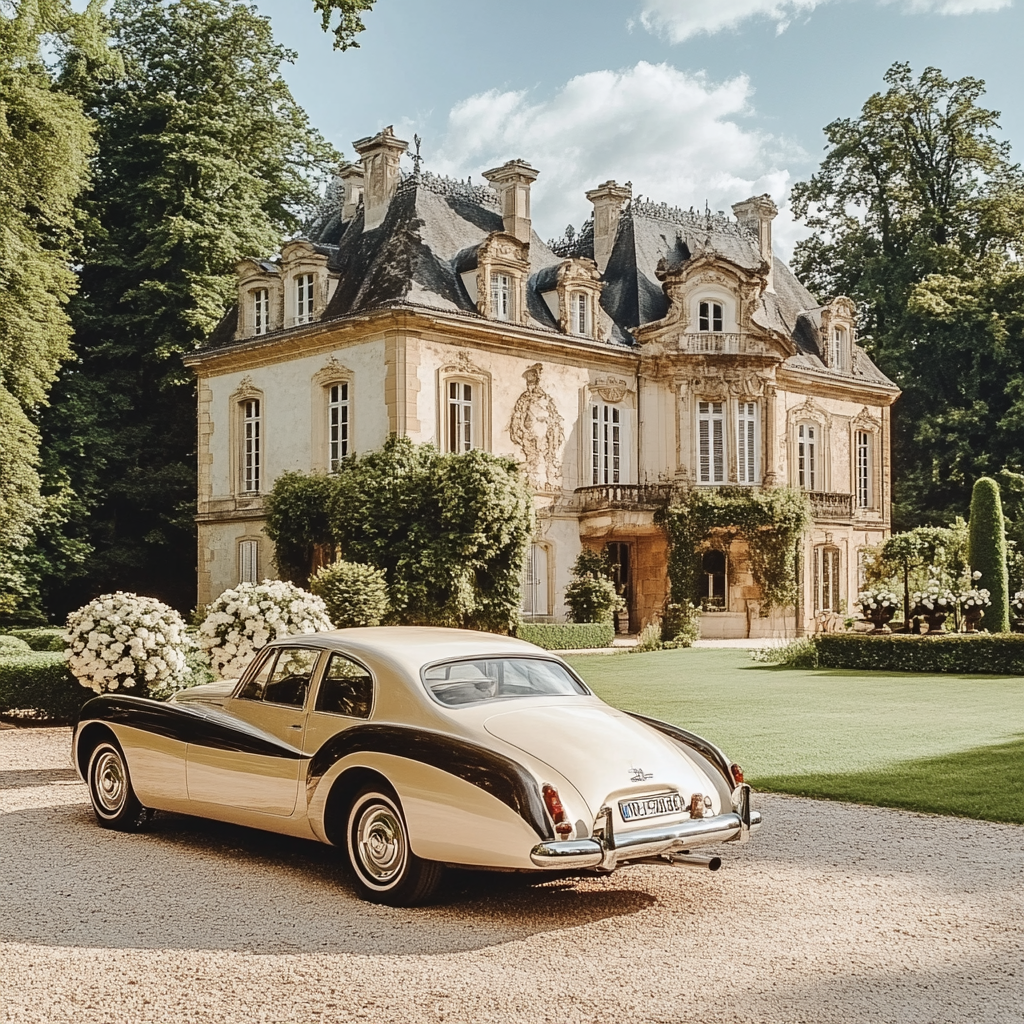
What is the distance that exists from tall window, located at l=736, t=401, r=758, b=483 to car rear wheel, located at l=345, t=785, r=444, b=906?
28.2 m

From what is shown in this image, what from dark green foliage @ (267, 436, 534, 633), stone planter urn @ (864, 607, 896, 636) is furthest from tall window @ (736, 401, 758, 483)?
stone planter urn @ (864, 607, 896, 636)

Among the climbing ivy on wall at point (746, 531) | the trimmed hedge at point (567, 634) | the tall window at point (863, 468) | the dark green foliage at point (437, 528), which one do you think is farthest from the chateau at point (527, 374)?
the tall window at point (863, 468)

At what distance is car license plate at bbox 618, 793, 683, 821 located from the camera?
6.48 meters

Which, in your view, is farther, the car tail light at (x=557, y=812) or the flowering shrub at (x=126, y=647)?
the flowering shrub at (x=126, y=647)

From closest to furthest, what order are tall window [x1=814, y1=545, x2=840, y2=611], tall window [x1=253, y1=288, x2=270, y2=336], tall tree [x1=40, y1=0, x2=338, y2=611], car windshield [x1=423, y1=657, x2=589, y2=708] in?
1. car windshield [x1=423, y1=657, x2=589, y2=708]
2. tall window [x1=253, y1=288, x2=270, y2=336]
3. tall tree [x1=40, y1=0, x2=338, y2=611]
4. tall window [x1=814, y1=545, x2=840, y2=611]

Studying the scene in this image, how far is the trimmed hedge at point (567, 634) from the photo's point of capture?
93.0ft

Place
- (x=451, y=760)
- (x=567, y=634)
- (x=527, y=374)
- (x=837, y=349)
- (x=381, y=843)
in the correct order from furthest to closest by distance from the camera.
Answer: (x=837, y=349) < (x=527, y=374) < (x=567, y=634) < (x=381, y=843) < (x=451, y=760)

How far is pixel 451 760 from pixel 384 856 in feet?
2.20

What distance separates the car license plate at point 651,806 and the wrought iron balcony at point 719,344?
27995 millimetres

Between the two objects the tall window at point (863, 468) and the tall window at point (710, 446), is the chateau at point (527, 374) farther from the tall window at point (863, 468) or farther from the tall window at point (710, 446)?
the tall window at point (863, 468)

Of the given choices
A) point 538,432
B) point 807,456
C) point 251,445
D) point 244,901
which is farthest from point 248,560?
point 244,901

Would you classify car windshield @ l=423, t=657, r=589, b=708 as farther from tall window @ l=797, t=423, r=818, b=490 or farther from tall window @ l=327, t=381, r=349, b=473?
tall window @ l=797, t=423, r=818, b=490

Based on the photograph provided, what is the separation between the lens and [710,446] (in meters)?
34.4

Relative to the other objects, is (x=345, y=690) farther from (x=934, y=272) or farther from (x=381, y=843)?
(x=934, y=272)
